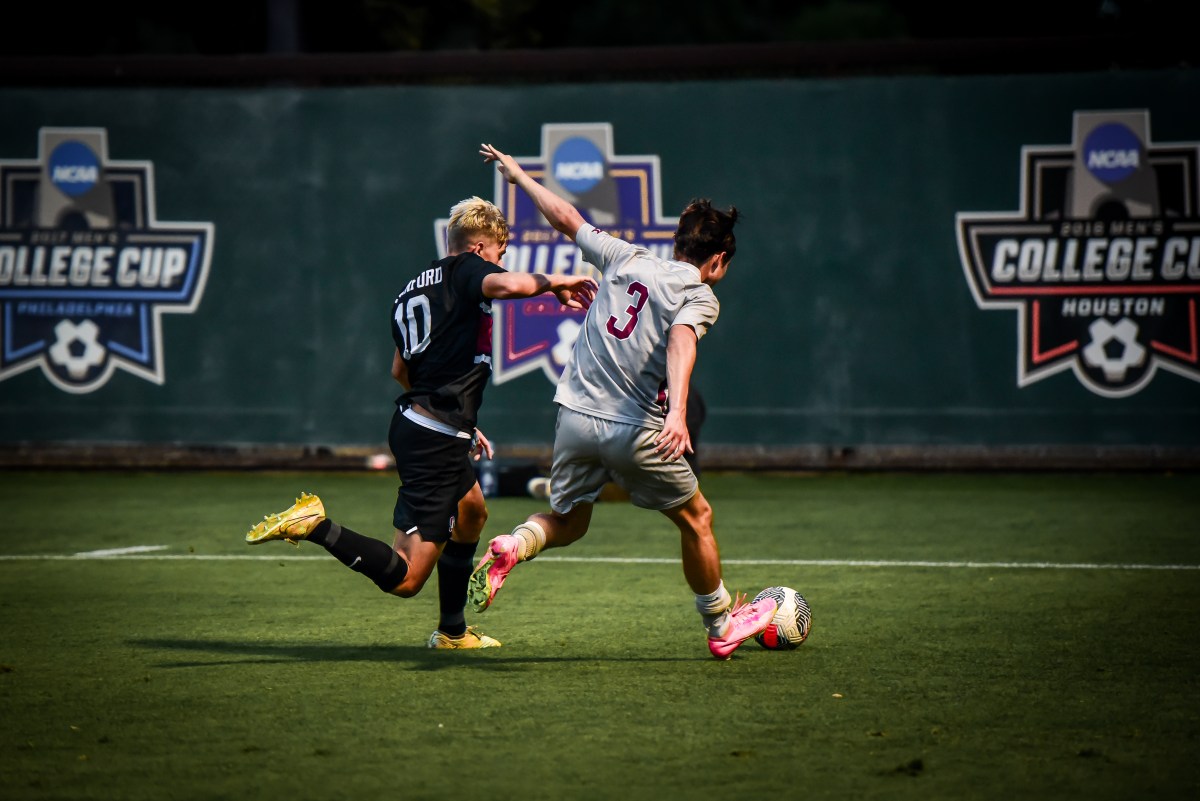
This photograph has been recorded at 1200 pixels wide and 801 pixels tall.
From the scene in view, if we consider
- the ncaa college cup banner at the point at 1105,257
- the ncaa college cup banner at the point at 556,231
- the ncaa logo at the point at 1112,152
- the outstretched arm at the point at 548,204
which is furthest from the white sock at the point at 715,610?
the ncaa logo at the point at 1112,152

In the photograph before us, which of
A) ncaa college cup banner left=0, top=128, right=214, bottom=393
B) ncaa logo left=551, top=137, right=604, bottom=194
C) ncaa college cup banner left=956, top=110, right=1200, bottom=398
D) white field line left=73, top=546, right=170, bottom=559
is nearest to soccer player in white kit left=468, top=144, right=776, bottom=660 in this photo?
white field line left=73, top=546, right=170, bottom=559

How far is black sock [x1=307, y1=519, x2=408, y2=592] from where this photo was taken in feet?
21.8

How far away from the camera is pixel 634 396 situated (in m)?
6.73

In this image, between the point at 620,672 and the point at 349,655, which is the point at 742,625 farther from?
the point at 349,655

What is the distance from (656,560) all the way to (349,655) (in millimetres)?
3299

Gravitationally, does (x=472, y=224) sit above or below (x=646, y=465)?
above

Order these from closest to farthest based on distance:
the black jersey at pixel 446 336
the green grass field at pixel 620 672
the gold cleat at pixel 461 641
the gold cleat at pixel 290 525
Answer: the green grass field at pixel 620 672
the gold cleat at pixel 290 525
the black jersey at pixel 446 336
the gold cleat at pixel 461 641

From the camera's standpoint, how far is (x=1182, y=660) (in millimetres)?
6895

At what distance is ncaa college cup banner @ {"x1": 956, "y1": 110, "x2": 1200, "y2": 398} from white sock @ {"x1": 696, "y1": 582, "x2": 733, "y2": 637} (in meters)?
8.45

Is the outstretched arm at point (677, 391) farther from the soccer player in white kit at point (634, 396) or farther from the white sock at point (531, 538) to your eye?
the white sock at point (531, 538)

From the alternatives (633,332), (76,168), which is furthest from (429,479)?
(76,168)

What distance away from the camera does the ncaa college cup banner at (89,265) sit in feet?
50.6

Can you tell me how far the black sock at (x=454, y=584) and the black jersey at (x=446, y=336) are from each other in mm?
570

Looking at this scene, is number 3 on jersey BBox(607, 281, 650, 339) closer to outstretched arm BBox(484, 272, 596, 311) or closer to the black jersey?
outstretched arm BBox(484, 272, 596, 311)
